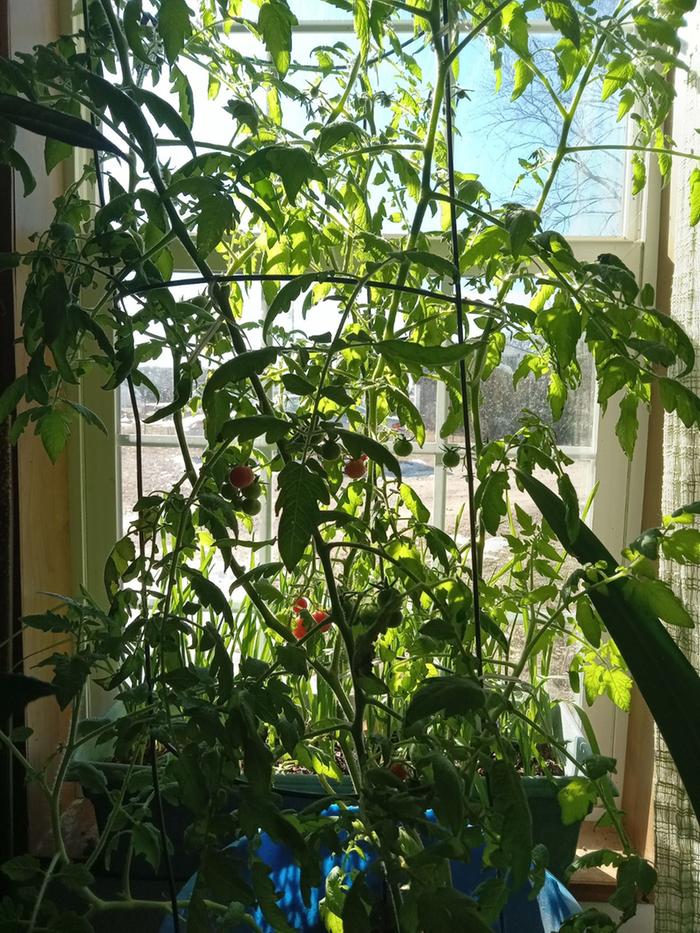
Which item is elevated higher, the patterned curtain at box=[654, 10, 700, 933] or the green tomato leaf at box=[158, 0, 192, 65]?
the green tomato leaf at box=[158, 0, 192, 65]

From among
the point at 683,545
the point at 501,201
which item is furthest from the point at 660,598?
the point at 501,201

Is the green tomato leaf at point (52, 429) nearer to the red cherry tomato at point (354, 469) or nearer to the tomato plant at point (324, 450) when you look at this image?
the tomato plant at point (324, 450)

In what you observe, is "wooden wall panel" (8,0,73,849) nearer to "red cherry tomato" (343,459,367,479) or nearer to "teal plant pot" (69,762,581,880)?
"teal plant pot" (69,762,581,880)

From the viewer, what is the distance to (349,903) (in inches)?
19.3

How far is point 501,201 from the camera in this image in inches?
51.5

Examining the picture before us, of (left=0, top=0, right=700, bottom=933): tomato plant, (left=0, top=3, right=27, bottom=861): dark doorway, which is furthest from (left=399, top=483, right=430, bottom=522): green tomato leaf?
(left=0, top=3, right=27, bottom=861): dark doorway

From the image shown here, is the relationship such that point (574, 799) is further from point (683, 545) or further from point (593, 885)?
point (593, 885)

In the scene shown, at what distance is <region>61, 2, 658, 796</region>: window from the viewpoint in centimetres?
131

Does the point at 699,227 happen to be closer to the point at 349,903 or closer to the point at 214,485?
the point at 214,485

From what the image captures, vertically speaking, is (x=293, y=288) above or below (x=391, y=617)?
above

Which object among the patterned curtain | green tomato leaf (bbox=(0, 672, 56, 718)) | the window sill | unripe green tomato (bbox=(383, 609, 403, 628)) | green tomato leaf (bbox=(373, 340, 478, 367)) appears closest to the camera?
green tomato leaf (bbox=(373, 340, 478, 367))

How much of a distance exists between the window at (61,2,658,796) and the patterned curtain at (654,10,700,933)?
0.33 meters

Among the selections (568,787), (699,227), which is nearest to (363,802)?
(568,787)

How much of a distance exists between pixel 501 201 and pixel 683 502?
0.62 m
